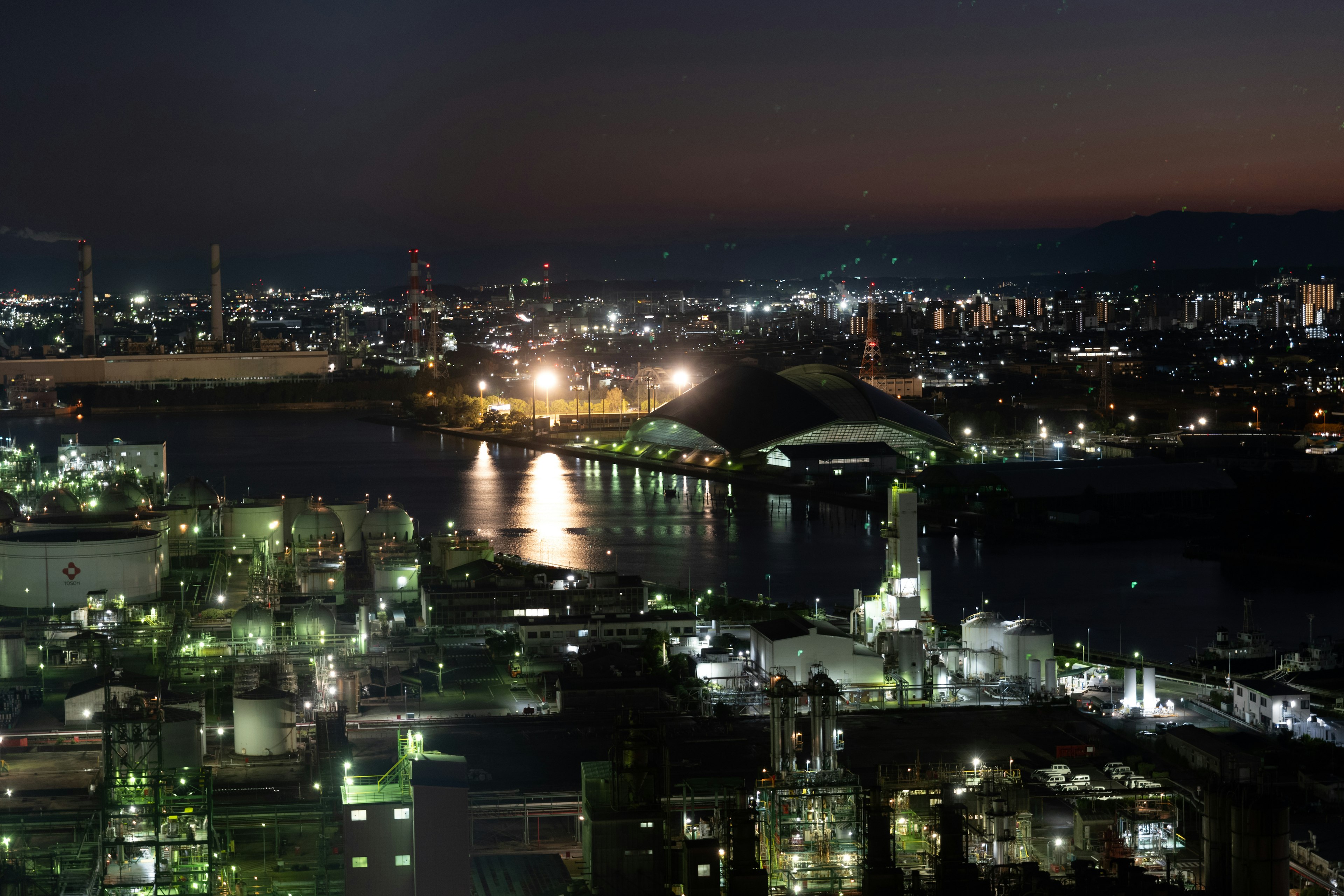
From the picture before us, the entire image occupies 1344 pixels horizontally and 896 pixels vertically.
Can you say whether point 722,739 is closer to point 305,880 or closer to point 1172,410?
point 305,880

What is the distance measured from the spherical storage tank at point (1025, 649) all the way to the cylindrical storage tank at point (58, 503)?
4672mm

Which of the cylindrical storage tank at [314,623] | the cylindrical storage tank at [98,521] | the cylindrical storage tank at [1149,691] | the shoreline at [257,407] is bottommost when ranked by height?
the cylindrical storage tank at [1149,691]

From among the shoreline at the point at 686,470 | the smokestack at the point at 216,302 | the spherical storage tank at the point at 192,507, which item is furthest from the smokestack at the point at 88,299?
the spherical storage tank at the point at 192,507

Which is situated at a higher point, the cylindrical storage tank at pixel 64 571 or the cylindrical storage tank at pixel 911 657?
the cylindrical storage tank at pixel 64 571

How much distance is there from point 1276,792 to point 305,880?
→ 184cm

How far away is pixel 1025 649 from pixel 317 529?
12.3ft

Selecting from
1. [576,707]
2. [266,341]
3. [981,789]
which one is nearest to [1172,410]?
[576,707]

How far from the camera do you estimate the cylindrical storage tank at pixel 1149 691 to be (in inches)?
189

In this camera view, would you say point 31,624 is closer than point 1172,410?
Yes

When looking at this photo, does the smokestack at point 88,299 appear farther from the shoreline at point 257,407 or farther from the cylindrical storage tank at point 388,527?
the cylindrical storage tank at point 388,527

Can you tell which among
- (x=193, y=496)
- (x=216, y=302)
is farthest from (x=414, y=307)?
(x=193, y=496)

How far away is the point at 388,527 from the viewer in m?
7.57

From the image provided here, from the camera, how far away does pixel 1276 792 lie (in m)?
2.92

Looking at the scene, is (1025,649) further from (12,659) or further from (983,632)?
(12,659)
